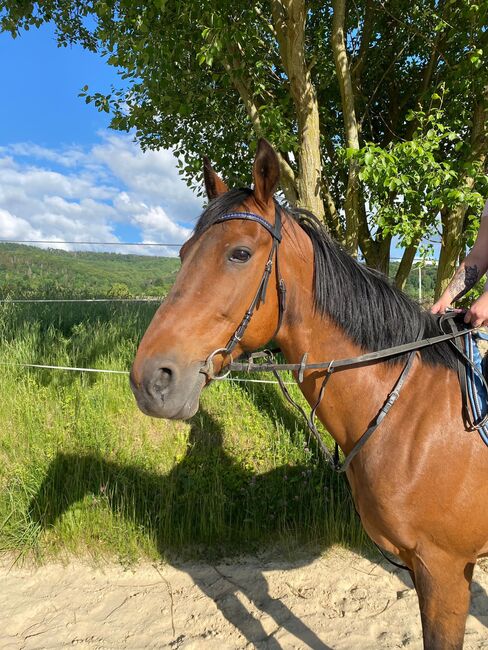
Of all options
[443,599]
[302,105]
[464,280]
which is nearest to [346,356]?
[464,280]

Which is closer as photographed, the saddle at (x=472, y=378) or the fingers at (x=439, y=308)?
the saddle at (x=472, y=378)

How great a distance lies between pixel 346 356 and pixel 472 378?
0.53m

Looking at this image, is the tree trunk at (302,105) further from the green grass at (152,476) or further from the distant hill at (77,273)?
the distant hill at (77,273)

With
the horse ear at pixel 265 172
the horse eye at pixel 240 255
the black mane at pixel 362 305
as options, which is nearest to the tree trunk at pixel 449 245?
the black mane at pixel 362 305

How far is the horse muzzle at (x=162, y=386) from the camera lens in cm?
153

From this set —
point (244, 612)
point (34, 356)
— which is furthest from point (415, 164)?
point (34, 356)

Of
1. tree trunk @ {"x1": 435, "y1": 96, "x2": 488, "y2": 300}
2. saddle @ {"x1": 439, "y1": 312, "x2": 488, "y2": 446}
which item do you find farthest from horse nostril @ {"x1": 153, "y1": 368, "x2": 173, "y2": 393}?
tree trunk @ {"x1": 435, "y1": 96, "x2": 488, "y2": 300}

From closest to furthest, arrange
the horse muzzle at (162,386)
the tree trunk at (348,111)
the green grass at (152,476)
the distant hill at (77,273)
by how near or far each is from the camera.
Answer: the horse muzzle at (162,386)
the green grass at (152,476)
the tree trunk at (348,111)
the distant hill at (77,273)

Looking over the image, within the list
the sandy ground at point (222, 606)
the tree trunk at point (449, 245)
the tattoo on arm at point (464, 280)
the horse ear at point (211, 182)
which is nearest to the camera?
the horse ear at point (211, 182)

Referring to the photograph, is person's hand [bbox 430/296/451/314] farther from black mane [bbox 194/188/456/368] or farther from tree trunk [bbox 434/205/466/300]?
tree trunk [bbox 434/205/466/300]

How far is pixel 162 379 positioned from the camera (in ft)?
5.05

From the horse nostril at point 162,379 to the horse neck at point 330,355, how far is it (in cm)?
56

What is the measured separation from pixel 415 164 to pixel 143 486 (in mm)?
3884

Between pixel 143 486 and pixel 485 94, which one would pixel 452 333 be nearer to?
pixel 143 486
